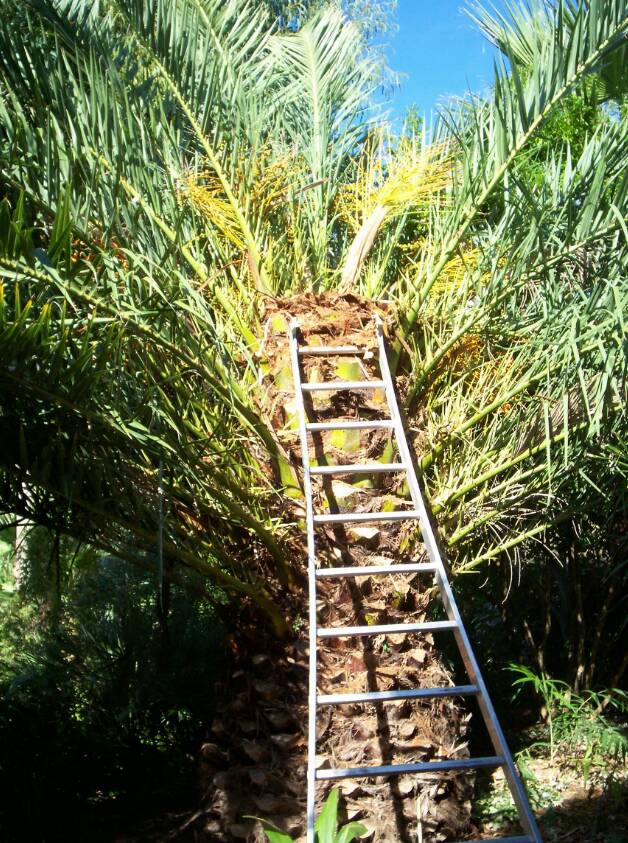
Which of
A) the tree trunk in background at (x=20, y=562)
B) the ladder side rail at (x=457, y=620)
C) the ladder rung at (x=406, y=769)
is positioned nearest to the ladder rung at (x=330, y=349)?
the ladder side rail at (x=457, y=620)

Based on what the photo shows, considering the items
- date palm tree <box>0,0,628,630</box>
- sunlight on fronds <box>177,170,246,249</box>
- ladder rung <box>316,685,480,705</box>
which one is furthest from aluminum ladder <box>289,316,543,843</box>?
sunlight on fronds <box>177,170,246,249</box>

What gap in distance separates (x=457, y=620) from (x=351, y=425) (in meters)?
1.07

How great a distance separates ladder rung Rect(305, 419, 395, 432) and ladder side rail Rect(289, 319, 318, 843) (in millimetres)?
64

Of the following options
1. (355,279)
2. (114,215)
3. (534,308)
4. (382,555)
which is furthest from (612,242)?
(114,215)

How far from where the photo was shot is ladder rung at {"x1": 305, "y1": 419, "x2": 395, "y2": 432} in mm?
4293

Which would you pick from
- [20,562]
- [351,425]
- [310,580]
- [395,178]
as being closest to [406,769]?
[310,580]

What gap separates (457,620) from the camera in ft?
12.4

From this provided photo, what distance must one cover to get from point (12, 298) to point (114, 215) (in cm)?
57

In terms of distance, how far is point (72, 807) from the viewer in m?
5.04

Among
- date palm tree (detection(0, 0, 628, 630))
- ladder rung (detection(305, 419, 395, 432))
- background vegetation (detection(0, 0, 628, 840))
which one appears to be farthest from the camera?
ladder rung (detection(305, 419, 395, 432))

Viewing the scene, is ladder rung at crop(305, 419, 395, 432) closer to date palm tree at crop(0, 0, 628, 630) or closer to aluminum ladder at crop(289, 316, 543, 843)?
aluminum ladder at crop(289, 316, 543, 843)

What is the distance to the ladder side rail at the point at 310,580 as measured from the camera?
327cm

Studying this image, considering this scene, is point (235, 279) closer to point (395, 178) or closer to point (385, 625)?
point (395, 178)

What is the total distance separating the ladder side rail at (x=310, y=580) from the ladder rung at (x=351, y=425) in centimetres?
6
